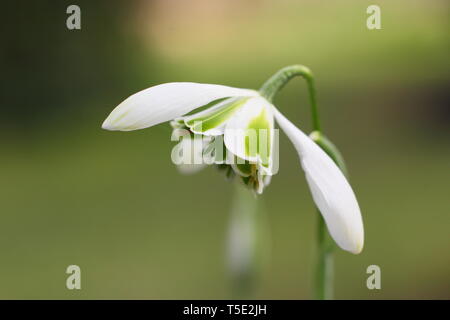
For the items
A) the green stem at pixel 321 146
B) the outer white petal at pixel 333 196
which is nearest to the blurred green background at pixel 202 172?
the green stem at pixel 321 146

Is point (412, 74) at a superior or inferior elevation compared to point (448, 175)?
superior

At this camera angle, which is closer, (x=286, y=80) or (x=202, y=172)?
(x=286, y=80)

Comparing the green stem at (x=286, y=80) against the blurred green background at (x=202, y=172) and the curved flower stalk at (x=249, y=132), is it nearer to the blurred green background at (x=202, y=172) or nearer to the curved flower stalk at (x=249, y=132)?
the curved flower stalk at (x=249, y=132)

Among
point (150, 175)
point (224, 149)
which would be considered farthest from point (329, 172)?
point (150, 175)

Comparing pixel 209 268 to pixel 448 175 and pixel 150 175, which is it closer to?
pixel 150 175

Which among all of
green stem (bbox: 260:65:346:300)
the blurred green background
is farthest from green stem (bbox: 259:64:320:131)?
the blurred green background

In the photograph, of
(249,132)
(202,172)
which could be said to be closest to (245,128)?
(249,132)

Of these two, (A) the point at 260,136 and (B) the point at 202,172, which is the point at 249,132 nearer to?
(A) the point at 260,136
